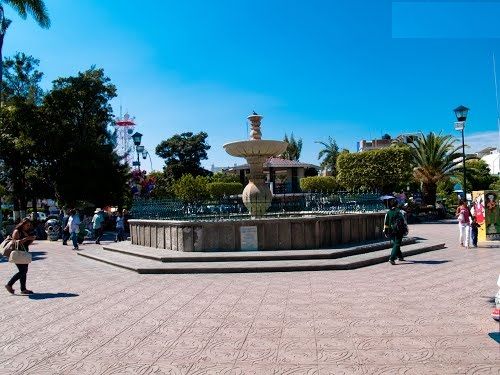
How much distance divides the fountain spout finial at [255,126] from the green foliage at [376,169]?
20809 mm

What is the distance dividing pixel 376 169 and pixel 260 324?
29949mm

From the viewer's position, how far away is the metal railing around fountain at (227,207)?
43.3 feet

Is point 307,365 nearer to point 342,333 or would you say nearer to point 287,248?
point 342,333

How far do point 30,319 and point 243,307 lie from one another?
10.2 feet

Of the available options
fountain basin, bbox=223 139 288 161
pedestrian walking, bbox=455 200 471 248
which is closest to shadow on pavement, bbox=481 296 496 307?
pedestrian walking, bbox=455 200 471 248

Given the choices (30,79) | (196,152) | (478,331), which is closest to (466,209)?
(478,331)

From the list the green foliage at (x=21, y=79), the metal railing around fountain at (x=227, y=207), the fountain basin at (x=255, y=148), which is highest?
the green foliage at (x=21, y=79)

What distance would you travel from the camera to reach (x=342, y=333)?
511 centimetres

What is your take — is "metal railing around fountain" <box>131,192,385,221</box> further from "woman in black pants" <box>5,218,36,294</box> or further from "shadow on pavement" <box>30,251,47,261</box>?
"woman in black pants" <box>5,218,36,294</box>

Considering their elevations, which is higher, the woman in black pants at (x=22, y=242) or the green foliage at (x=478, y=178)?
the green foliage at (x=478, y=178)

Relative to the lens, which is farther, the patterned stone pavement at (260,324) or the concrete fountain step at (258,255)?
the concrete fountain step at (258,255)

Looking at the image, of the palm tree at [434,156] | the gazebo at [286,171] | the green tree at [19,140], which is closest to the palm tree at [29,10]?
the green tree at [19,140]

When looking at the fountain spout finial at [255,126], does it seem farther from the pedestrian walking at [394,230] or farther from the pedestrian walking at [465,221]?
the pedestrian walking at [465,221]

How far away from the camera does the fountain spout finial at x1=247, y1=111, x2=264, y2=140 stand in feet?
48.9
